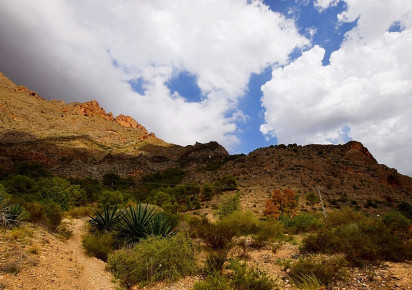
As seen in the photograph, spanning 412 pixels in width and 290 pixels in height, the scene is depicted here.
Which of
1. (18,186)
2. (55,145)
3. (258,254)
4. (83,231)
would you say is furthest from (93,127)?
(258,254)

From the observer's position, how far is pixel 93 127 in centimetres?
8819

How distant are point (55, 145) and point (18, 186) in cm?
3737

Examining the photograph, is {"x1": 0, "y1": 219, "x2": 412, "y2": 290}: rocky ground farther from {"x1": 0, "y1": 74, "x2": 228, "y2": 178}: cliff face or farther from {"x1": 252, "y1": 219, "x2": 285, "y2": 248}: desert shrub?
{"x1": 0, "y1": 74, "x2": 228, "y2": 178}: cliff face

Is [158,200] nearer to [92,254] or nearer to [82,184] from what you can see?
[82,184]

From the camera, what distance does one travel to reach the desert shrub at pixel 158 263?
849 centimetres

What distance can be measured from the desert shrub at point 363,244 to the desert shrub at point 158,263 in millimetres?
5244

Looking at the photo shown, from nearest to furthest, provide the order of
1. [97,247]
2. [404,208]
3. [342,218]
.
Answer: [97,247]
[342,218]
[404,208]

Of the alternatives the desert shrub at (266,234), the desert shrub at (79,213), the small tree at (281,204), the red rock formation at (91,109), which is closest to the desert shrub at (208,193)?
the small tree at (281,204)

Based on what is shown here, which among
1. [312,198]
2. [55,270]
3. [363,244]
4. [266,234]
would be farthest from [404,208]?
[55,270]

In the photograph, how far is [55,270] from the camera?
25.9 ft

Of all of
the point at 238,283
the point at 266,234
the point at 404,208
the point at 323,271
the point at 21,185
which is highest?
the point at 404,208

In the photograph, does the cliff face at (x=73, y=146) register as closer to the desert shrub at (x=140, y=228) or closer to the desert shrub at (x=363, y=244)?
the desert shrub at (x=140, y=228)

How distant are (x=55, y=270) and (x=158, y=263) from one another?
10.5 feet

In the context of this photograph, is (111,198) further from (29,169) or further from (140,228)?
(29,169)
